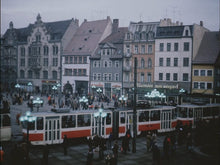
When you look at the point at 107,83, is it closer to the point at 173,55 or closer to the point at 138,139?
the point at 173,55

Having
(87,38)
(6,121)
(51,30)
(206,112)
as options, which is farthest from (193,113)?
(51,30)

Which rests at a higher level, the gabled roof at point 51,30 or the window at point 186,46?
the gabled roof at point 51,30

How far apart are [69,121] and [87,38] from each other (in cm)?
4544

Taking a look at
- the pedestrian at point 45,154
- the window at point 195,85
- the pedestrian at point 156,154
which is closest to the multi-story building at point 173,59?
the window at point 195,85

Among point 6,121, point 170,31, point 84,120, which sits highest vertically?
point 170,31

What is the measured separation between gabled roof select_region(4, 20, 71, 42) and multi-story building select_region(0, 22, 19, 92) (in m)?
0.92

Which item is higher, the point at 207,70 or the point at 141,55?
the point at 141,55

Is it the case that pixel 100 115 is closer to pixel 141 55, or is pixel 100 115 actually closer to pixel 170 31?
pixel 170 31

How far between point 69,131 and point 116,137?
4.63m

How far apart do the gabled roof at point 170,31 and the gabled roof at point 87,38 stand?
15227mm

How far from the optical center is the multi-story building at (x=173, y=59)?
162 ft

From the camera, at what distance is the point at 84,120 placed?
22812mm

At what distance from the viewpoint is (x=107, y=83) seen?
193 feet

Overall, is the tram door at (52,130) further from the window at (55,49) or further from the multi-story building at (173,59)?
the window at (55,49)
